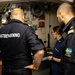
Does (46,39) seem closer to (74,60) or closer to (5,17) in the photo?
(5,17)

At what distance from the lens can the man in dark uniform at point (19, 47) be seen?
214 centimetres

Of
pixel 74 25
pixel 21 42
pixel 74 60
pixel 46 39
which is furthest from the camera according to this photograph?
pixel 46 39

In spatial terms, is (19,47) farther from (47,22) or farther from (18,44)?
(47,22)

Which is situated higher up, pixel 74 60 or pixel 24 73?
pixel 74 60

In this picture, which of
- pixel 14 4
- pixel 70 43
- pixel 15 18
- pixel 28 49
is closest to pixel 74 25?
pixel 70 43

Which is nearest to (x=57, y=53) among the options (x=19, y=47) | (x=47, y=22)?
(x=19, y=47)

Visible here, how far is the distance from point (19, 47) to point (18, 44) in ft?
0.13

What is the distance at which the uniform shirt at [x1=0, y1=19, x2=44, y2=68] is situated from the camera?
2.13m

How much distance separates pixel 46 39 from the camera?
416 centimetres

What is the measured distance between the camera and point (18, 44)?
2.14 meters

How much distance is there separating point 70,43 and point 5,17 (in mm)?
2273

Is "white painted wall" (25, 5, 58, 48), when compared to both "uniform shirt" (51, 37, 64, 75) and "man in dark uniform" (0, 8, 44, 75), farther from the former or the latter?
"man in dark uniform" (0, 8, 44, 75)

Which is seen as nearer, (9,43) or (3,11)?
(9,43)

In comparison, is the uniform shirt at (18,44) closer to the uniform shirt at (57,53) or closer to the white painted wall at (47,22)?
the uniform shirt at (57,53)
